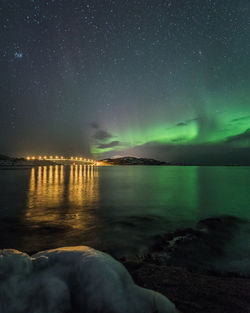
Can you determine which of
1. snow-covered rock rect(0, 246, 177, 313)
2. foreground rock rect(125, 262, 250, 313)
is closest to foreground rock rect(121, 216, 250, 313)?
foreground rock rect(125, 262, 250, 313)

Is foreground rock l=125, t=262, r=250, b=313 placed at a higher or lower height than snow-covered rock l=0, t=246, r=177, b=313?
lower

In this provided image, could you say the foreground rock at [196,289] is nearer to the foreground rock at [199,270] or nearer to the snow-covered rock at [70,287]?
the foreground rock at [199,270]

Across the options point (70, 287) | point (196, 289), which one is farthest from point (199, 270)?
point (70, 287)

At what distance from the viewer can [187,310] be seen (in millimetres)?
2639

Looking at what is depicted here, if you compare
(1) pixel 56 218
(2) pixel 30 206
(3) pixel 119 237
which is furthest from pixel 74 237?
(2) pixel 30 206

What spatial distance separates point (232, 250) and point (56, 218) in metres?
8.37

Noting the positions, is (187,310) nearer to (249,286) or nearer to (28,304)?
(249,286)

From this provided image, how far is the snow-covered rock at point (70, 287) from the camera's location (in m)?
2.12

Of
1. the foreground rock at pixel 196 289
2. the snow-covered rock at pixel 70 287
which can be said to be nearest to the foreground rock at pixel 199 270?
the foreground rock at pixel 196 289

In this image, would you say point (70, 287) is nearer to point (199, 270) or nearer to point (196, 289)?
point (196, 289)

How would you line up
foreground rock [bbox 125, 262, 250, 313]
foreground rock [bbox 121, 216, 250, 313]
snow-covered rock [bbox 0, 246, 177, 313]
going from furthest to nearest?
1. foreground rock [bbox 121, 216, 250, 313]
2. foreground rock [bbox 125, 262, 250, 313]
3. snow-covered rock [bbox 0, 246, 177, 313]

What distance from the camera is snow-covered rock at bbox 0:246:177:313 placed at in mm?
2119

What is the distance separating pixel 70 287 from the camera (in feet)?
7.61

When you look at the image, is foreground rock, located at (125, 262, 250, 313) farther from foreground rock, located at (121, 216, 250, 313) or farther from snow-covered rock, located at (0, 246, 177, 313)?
snow-covered rock, located at (0, 246, 177, 313)
